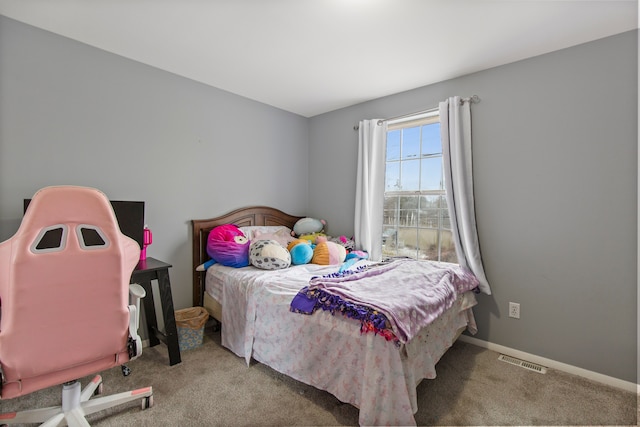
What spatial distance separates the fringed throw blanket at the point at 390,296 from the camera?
1496mm

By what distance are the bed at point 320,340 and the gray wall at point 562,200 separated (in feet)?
1.65

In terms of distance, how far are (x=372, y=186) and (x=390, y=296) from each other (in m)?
1.71

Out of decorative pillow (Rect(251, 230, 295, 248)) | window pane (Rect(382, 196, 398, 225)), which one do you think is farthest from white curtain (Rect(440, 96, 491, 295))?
decorative pillow (Rect(251, 230, 295, 248))

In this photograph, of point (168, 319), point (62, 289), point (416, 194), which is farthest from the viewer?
point (416, 194)

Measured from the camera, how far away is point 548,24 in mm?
1925

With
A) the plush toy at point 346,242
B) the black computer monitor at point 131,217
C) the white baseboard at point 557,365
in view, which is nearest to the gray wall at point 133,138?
the black computer monitor at point 131,217

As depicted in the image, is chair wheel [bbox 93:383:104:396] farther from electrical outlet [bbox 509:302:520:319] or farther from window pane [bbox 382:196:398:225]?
electrical outlet [bbox 509:302:520:319]

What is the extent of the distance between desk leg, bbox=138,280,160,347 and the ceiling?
1.92 m

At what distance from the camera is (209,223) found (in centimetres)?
296

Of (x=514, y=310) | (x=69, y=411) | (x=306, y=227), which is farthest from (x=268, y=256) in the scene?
(x=514, y=310)

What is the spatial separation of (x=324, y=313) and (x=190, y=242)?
1.72 meters

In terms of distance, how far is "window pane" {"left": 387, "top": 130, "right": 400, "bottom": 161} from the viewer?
323 cm

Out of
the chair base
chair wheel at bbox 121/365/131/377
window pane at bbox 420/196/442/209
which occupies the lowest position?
chair wheel at bbox 121/365/131/377

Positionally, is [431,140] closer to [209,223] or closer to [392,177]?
[392,177]
